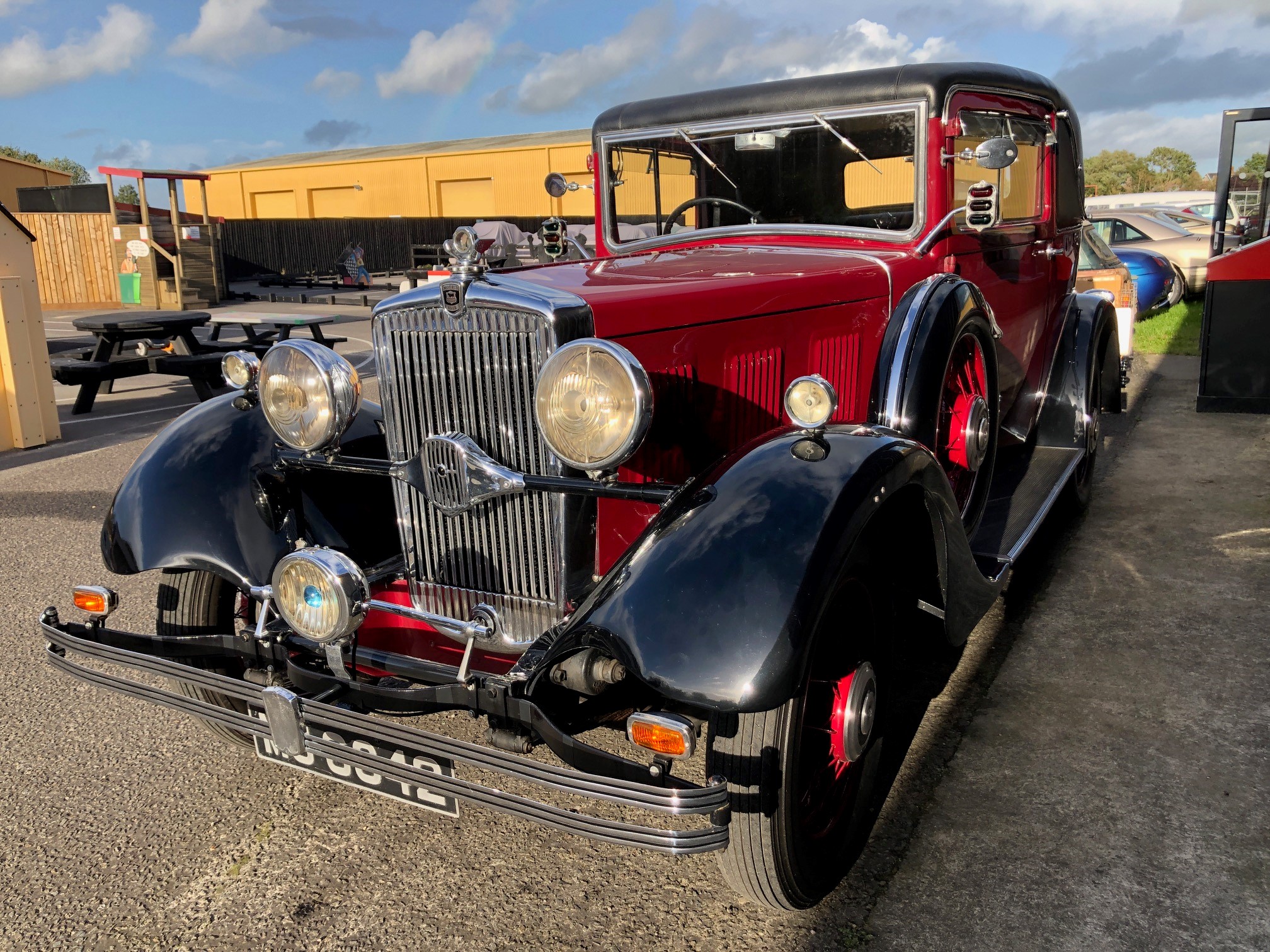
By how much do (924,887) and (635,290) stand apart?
5.23ft

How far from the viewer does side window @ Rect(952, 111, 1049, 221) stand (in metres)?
3.55

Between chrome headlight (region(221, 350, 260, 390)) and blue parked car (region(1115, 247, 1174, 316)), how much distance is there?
11.3 m

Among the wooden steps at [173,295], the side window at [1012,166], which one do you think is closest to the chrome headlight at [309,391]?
the side window at [1012,166]

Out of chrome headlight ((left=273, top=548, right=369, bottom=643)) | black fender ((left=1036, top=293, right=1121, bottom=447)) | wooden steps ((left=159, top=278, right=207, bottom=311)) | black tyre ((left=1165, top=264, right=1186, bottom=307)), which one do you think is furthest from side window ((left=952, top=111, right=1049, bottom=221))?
wooden steps ((left=159, top=278, right=207, bottom=311))

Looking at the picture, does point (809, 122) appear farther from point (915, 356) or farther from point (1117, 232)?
point (1117, 232)

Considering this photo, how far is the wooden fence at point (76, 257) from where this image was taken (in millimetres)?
17062

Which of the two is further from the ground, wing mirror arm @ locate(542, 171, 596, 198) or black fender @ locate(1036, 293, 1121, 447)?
wing mirror arm @ locate(542, 171, 596, 198)

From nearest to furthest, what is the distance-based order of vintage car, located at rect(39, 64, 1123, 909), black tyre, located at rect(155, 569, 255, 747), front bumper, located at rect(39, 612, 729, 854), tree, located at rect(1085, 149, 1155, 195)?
front bumper, located at rect(39, 612, 729, 854)
vintage car, located at rect(39, 64, 1123, 909)
black tyre, located at rect(155, 569, 255, 747)
tree, located at rect(1085, 149, 1155, 195)

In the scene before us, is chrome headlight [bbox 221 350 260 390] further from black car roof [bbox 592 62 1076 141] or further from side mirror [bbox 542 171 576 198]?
black car roof [bbox 592 62 1076 141]

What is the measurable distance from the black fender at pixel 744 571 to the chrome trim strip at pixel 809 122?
1.49 metres

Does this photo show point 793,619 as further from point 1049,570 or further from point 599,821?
point 1049,570

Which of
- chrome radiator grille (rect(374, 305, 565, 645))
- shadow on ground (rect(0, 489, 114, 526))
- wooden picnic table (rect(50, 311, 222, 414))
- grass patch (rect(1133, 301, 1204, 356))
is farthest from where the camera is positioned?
grass patch (rect(1133, 301, 1204, 356))

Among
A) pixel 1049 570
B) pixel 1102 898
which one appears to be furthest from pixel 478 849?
pixel 1049 570

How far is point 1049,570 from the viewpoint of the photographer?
13.8 feet
